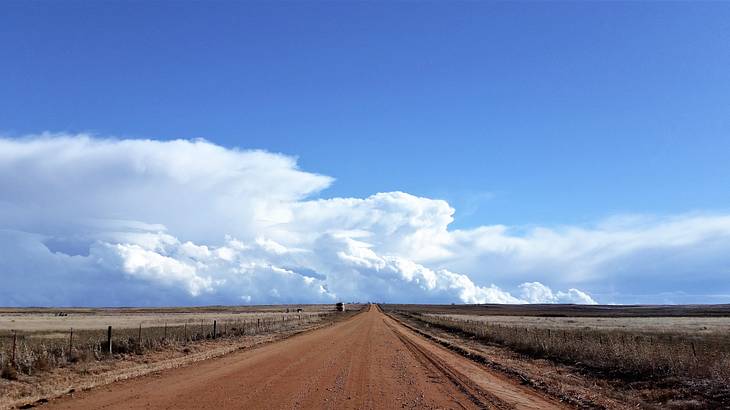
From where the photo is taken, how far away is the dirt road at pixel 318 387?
13.1 m

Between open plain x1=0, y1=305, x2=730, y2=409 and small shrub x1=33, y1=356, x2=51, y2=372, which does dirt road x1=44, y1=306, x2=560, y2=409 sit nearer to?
open plain x1=0, y1=305, x2=730, y2=409

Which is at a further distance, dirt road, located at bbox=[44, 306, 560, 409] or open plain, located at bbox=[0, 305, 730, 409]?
open plain, located at bbox=[0, 305, 730, 409]

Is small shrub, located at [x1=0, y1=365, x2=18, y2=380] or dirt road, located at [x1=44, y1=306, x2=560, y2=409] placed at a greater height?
small shrub, located at [x1=0, y1=365, x2=18, y2=380]

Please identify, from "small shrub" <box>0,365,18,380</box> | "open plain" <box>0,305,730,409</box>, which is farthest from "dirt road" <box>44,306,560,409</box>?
"small shrub" <box>0,365,18,380</box>

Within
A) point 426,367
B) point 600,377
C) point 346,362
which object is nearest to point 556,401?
point 600,377

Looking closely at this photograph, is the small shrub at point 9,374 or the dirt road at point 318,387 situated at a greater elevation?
the small shrub at point 9,374

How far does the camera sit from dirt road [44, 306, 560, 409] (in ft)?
43.1

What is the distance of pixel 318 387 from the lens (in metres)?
15.6

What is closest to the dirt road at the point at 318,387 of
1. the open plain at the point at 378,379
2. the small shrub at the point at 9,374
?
the open plain at the point at 378,379

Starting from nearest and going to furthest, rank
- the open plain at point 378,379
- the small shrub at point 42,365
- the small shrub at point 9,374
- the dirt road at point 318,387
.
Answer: the dirt road at point 318,387 → the open plain at point 378,379 → the small shrub at point 9,374 → the small shrub at point 42,365

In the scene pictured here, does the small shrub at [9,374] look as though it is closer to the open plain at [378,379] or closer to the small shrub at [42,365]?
the open plain at [378,379]

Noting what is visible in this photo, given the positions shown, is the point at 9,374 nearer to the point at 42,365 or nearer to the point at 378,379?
the point at 42,365

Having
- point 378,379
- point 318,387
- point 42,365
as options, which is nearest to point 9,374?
point 42,365

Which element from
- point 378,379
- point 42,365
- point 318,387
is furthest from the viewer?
point 42,365
